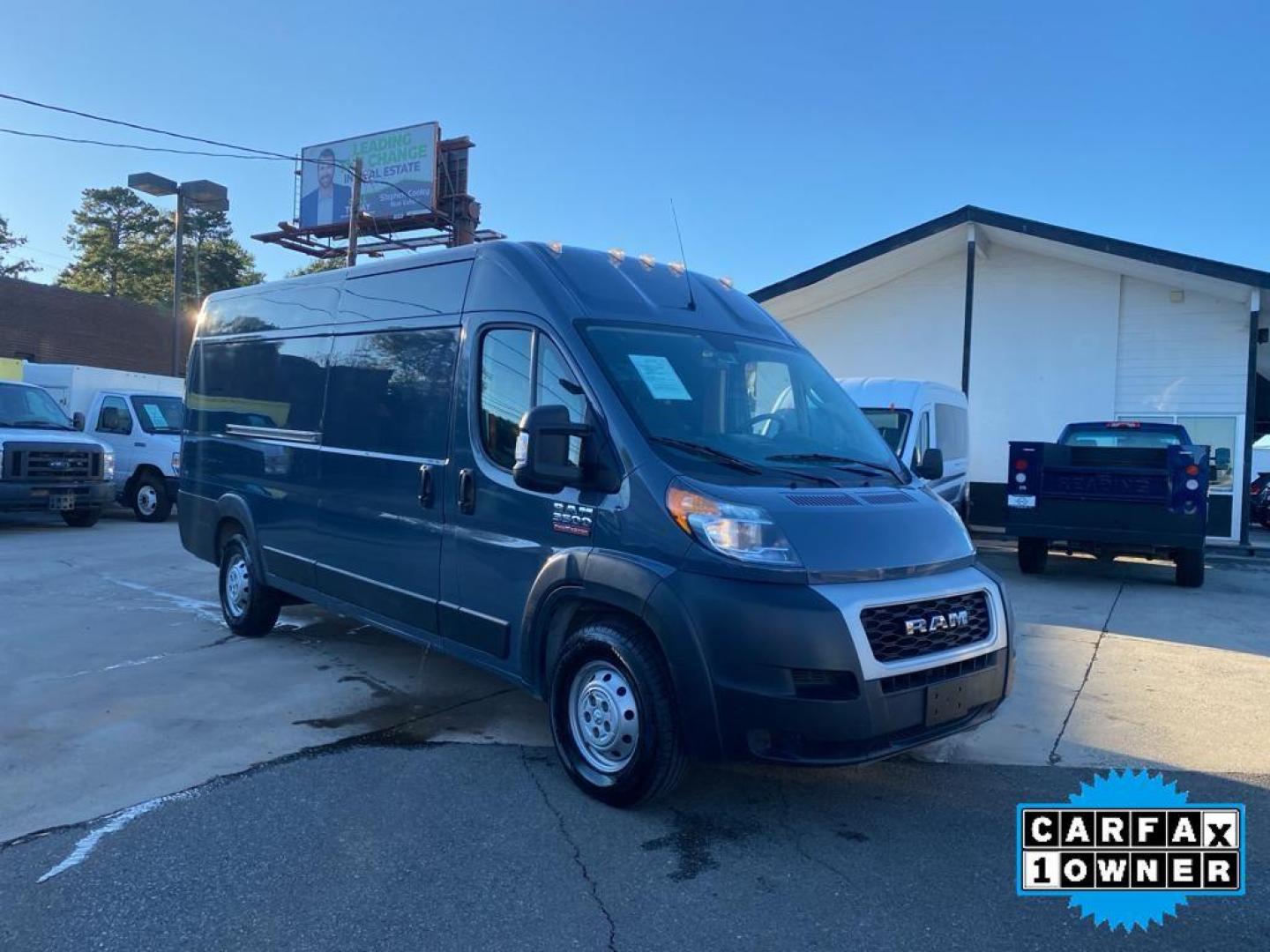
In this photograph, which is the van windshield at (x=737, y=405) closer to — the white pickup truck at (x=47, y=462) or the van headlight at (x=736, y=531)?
the van headlight at (x=736, y=531)

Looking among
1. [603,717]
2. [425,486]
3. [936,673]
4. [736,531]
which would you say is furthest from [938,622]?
[425,486]

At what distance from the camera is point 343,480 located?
5715 mm

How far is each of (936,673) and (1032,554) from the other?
8.49m

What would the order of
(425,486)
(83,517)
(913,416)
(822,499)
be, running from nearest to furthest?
1. (822,499)
2. (425,486)
3. (913,416)
4. (83,517)

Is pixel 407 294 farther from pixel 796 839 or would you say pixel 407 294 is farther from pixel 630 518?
pixel 796 839

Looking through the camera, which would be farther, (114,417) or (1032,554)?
(114,417)

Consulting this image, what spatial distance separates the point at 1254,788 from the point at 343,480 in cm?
523

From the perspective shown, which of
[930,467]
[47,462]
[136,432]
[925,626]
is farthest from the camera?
[136,432]

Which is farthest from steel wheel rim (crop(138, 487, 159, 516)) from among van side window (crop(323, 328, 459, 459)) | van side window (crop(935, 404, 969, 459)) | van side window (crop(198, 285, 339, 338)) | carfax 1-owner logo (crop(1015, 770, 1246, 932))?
carfax 1-owner logo (crop(1015, 770, 1246, 932))

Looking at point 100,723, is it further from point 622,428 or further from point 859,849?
point 859,849

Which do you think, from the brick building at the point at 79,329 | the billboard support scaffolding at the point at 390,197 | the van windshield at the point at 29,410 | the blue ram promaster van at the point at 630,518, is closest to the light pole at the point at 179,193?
the billboard support scaffolding at the point at 390,197

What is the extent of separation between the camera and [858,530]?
3809 millimetres

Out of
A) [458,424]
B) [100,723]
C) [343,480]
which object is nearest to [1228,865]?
[458,424]

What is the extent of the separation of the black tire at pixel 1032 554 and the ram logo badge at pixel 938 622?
26.3 ft
